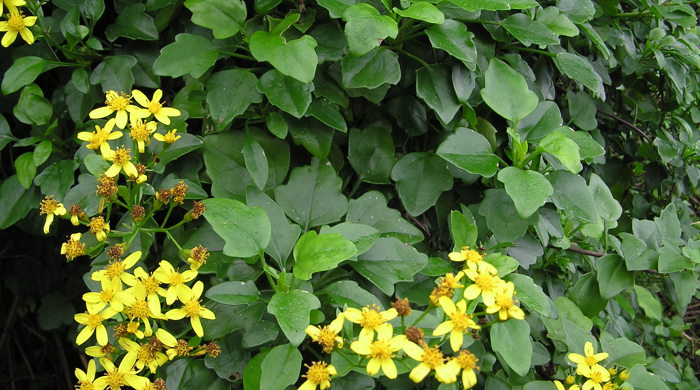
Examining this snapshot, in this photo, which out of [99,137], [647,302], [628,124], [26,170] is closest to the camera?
[99,137]

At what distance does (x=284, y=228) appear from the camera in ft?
3.65

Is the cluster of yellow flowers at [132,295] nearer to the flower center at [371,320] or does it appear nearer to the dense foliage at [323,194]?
the dense foliage at [323,194]

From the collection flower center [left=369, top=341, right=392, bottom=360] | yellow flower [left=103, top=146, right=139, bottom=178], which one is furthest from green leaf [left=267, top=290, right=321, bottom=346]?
yellow flower [left=103, top=146, right=139, bottom=178]

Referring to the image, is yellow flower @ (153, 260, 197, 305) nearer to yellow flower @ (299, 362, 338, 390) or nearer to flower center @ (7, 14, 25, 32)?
yellow flower @ (299, 362, 338, 390)

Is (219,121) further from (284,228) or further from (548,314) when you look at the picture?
(548,314)

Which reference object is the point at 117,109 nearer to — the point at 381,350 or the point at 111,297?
the point at 111,297

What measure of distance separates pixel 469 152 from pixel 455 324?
1.34ft

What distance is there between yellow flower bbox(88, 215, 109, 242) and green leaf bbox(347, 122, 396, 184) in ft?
1.61

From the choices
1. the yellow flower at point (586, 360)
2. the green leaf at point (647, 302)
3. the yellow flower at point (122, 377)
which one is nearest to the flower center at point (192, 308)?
the yellow flower at point (122, 377)

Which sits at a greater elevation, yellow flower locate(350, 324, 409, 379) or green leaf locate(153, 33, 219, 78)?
green leaf locate(153, 33, 219, 78)

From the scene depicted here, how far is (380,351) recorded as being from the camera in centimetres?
85

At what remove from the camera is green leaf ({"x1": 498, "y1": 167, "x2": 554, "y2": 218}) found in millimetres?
1059

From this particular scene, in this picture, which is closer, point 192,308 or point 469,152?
point 192,308

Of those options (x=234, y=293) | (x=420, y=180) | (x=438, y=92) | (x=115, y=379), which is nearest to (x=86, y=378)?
(x=115, y=379)
